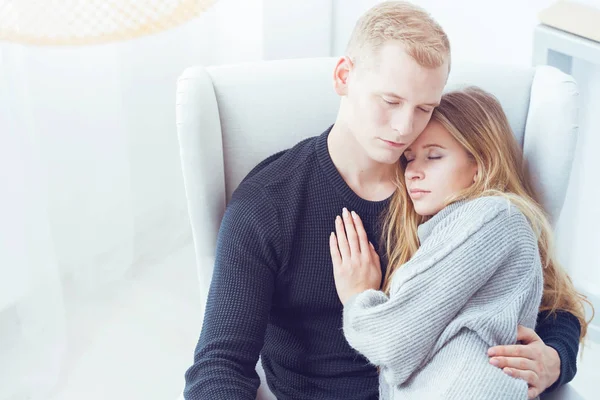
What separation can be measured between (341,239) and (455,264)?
23cm

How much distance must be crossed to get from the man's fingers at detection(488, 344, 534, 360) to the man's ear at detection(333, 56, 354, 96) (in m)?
0.45

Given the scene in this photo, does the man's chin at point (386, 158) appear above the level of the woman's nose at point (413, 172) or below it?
above

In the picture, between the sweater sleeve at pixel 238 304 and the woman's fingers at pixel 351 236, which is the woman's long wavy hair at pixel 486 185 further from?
the sweater sleeve at pixel 238 304

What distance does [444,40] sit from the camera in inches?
40.8

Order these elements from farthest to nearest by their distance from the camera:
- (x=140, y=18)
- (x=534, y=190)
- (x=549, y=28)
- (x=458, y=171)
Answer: (x=549, y=28)
(x=534, y=190)
(x=458, y=171)
(x=140, y=18)

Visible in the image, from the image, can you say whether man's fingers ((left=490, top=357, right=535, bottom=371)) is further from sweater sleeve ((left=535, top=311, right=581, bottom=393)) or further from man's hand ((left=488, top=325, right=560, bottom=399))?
sweater sleeve ((left=535, top=311, right=581, bottom=393))

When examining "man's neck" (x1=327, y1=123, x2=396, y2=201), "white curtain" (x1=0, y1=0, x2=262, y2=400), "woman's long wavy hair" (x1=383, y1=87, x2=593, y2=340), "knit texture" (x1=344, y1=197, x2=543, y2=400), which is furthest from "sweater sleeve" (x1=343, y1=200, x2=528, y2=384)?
"white curtain" (x1=0, y1=0, x2=262, y2=400)

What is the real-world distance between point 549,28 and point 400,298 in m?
0.84

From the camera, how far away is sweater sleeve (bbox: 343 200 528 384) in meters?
0.95

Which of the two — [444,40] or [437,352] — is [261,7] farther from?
[437,352]

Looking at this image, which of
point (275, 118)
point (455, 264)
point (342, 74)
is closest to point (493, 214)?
point (455, 264)

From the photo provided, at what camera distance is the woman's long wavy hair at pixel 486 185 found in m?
1.09

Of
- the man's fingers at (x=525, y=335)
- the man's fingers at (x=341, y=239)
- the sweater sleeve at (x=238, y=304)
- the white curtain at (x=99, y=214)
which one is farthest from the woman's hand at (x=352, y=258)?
the white curtain at (x=99, y=214)

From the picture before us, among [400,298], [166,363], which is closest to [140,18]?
[400,298]
